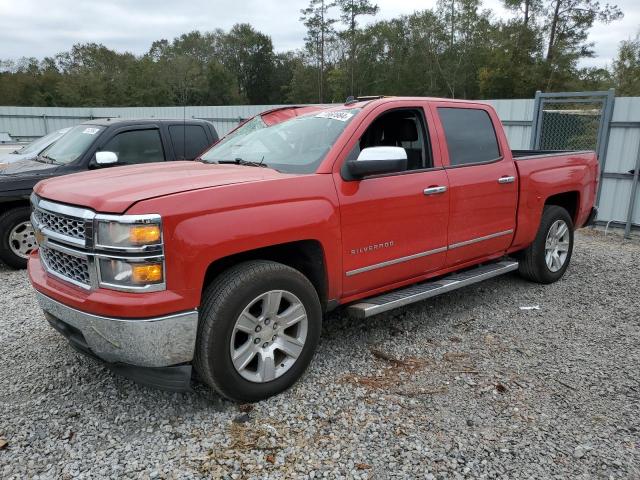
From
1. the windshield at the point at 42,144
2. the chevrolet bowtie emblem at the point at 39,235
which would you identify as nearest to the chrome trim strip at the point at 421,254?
the chevrolet bowtie emblem at the point at 39,235

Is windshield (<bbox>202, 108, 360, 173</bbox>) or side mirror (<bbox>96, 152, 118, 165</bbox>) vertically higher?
windshield (<bbox>202, 108, 360, 173</bbox>)

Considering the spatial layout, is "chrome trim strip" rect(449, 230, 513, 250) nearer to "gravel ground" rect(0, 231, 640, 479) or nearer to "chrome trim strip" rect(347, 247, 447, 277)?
"chrome trim strip" rect(347, 247, 447, 277)

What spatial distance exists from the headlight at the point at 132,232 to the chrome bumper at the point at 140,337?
0.39 metres

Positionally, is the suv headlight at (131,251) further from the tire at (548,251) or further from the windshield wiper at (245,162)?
the tire at (548,251)

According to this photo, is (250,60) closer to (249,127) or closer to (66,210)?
(249,127)

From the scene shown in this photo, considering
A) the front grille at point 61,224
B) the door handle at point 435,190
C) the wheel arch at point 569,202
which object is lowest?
the wheel arch at point 569,202

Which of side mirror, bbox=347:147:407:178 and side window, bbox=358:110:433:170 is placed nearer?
side mirror, bbox=347:147:407:178

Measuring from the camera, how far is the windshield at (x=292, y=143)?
349 cm

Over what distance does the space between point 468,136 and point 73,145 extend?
503cm

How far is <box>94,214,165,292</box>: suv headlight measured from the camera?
8.39 feet

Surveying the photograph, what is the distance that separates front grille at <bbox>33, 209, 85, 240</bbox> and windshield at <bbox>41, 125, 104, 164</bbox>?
3.49 m

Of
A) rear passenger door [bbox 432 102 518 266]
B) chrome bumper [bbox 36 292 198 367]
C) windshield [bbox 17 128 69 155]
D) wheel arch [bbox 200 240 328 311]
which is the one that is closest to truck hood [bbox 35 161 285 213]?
wheel arch [bbox 200 240 328 311]

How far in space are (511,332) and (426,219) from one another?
1.32 meters

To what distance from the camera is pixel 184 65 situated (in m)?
64.9
